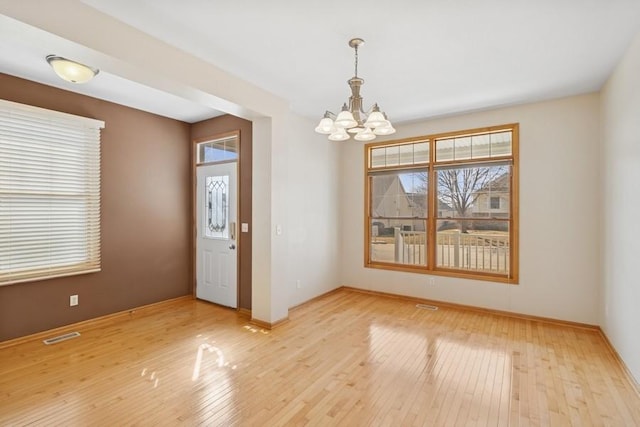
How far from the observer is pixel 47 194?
139 inches

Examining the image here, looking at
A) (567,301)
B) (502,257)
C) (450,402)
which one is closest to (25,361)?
(450,402)

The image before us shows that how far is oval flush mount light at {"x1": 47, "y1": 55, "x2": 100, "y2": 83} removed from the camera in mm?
2787

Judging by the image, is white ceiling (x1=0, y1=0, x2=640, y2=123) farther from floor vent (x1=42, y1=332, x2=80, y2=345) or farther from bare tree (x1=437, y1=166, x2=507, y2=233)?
floor vent (x1=42, y1=332, x2=80, y2=345)

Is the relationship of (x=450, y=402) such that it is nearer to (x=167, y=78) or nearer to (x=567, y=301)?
(x=567, y=301)

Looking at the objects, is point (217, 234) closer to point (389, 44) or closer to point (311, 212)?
point (311, 212)

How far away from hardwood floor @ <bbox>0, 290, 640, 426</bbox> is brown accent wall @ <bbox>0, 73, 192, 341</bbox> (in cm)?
33

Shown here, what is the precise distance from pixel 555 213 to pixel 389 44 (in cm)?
303

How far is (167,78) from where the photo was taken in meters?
2.66

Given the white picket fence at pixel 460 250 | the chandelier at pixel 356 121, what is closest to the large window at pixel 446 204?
the white picket fence at pixel 460 250

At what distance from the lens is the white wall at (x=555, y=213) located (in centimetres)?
377

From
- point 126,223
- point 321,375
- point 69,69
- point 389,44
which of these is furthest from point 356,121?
point 126,223

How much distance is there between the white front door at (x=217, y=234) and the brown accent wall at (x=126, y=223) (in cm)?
27

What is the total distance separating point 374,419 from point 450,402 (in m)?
0.63

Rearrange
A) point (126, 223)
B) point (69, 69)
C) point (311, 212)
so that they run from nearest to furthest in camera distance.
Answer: point (69, 69), point (126, 223), point (311, 212)
